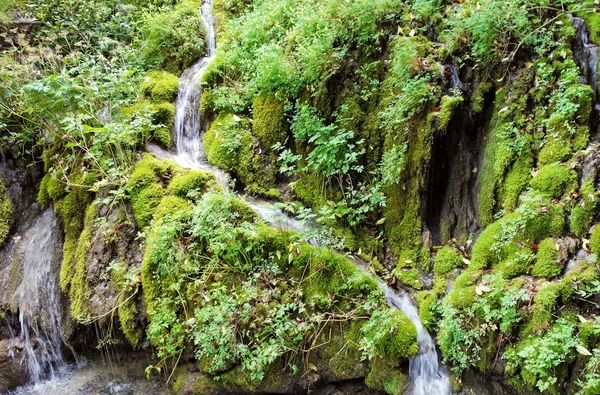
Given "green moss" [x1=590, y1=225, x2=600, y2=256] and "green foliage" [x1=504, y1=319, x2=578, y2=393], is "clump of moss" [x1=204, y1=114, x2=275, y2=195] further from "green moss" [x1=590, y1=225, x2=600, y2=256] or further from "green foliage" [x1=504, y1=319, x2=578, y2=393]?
"green moss" [x1=590, y1=225, x2=600, y2=256]

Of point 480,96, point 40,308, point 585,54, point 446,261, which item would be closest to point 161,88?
point 40,308

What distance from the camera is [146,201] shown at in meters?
5.59

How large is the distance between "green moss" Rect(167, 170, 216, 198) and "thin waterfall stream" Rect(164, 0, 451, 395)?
45cm

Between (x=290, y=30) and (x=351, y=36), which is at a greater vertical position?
(x=290, y=30)

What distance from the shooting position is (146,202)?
220 inches

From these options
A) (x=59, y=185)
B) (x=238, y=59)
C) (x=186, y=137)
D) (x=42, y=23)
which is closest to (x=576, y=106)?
(x=238, y=59)

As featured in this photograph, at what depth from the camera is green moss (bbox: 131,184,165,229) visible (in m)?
5.51

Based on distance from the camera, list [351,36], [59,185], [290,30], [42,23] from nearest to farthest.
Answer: [351,36] → [59,185] → [290,30] → [42,23]

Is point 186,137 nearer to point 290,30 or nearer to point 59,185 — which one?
point 59,185

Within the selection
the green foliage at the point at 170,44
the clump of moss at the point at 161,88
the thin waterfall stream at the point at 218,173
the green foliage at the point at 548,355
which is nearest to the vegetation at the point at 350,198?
the green foliage at the point at 548,355

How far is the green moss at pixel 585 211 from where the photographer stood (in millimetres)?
3840

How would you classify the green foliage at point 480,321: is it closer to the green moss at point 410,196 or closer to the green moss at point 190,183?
the green moss at point 410,196

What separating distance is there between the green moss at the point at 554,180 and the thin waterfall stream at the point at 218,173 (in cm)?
205

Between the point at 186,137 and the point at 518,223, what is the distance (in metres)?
5.63
